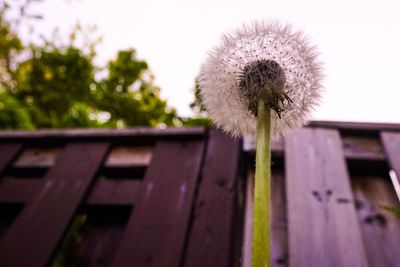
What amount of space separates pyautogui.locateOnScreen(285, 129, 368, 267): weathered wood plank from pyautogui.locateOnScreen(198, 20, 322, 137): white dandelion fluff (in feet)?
2.69

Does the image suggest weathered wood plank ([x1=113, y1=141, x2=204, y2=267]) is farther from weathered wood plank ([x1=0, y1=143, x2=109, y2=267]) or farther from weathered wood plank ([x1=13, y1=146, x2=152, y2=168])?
weathered wood plank ([x1=0, y1=143, x2=109, y2=267])

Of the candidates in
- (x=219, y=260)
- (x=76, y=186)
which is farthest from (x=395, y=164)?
(x=76, y=186)

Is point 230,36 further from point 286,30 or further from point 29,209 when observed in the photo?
point 29,209

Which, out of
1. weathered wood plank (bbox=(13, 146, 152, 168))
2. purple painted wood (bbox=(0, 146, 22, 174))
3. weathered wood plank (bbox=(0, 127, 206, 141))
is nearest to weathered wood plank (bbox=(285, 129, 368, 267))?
weathered wood plank (bbox=(0, 127, 206, 141))

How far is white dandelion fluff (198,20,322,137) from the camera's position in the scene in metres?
1.14

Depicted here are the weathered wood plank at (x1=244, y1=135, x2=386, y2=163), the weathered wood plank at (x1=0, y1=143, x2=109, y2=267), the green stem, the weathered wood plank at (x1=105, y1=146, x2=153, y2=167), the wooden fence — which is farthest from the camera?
the weathered wood plank at (x1=105, y1=146, x2=153, y2=167)

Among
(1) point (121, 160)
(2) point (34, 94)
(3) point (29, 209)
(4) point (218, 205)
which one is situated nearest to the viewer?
(4) point (218, 205)

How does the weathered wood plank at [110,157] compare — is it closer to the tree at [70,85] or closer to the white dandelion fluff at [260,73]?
the white dandelion fluff at [260,73]

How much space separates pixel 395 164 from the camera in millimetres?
2025

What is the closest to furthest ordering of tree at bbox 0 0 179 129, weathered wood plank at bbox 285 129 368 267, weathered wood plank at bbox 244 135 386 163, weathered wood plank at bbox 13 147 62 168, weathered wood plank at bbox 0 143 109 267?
1. weathered wood plank at bbox 285 129 368 267
2. weathered wood plank at bbox 0 143 109 267
3. weathered wood plank at bbox 244 135 386 163
4. weathered wood plank at bbox 13 147 62 168
5. tree at bbox 0 0 179 129

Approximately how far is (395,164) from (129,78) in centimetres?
725

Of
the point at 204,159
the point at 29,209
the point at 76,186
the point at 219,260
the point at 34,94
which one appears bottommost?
the point at 219,260

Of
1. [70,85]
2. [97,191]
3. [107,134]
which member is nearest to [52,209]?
[97,191]

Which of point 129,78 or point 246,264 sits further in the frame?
point 129,78
